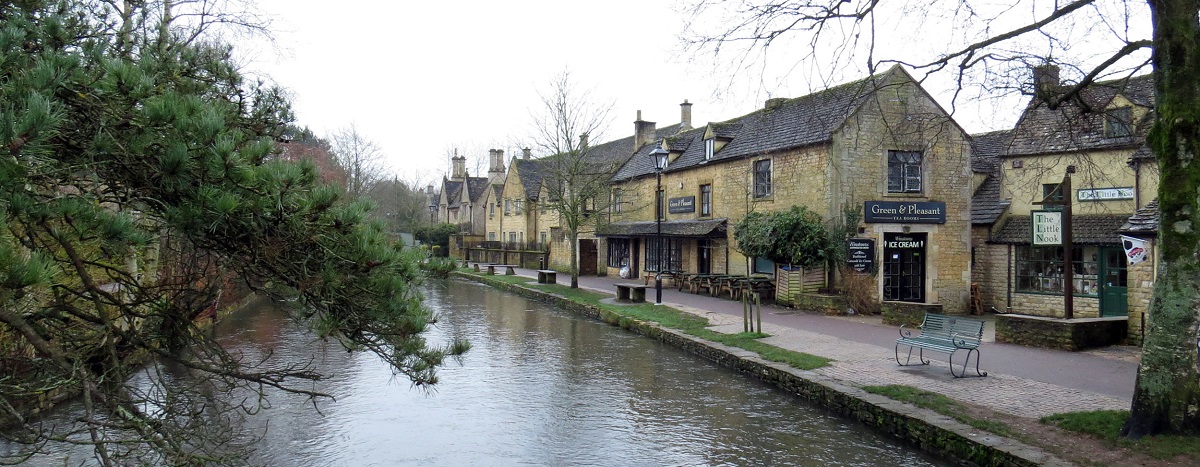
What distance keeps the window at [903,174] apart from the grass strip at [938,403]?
12.1m

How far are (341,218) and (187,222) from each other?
27.6 inches

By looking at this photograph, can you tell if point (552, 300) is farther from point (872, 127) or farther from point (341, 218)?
point (341, 218)

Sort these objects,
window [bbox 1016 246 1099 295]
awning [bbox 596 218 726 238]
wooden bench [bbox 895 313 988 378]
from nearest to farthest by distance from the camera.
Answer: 1. wooden bench [bbox 895 313 988 378]
2. window [bbox 1016 246 1099 295]
3. awning [bbox 596 218 726 238]

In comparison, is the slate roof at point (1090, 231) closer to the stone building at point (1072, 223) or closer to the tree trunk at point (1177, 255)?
the stone building at point (1072, 223)

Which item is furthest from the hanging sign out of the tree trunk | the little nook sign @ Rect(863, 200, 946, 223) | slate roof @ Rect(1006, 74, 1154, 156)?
the little nook sign @ Rect(863, 200, 946, 223)

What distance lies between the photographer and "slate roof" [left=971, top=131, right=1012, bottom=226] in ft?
68.5

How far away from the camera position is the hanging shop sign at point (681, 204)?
26828 millimetres

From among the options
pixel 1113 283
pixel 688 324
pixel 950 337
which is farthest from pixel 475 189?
pixel 950 337

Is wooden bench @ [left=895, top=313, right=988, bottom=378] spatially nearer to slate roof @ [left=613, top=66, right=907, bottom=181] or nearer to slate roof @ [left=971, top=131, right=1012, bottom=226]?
slate roof @ [left=613, top=66, right=907, bottom=181]

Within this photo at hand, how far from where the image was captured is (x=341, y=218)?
3.69m

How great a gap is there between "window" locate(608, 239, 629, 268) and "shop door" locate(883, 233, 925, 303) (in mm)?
13612

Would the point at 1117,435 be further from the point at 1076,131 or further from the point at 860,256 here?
the point at 860,256

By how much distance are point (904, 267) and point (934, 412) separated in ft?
42.6

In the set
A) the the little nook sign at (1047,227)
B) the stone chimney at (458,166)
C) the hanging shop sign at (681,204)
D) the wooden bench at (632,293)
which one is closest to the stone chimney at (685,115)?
the hanging shop sign at (681,204)
